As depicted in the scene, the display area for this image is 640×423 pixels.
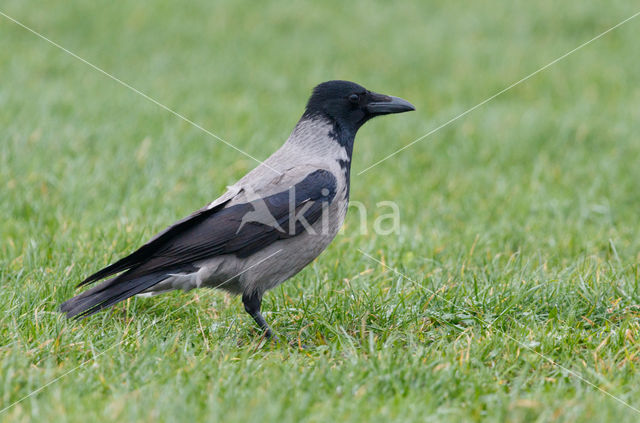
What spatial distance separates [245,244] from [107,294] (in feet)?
2.47

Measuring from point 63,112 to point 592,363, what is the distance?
→ 249 inches

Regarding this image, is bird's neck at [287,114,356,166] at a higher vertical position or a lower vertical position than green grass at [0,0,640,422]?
higher

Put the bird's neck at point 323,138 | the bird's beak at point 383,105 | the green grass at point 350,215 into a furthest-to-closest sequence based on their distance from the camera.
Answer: the bird's beak at point 383,105, the bird's neck at point 323,138, the green grass at point 350,215

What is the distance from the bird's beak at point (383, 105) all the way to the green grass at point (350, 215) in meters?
0.98

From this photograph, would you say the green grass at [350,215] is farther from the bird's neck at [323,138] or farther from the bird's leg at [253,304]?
the bird's neck at [323,138]

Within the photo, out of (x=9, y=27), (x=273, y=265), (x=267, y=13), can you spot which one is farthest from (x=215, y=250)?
(x=267, y=13)

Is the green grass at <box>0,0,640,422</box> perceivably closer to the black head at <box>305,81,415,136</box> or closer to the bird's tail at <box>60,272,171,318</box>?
the bird's tail at <box>60,272,171,318</box>

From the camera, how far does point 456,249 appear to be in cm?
518

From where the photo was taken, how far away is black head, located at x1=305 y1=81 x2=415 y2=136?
4609 millimetres

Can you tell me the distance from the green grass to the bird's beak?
983mm

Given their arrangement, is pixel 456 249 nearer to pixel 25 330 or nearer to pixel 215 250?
pixel 215 250

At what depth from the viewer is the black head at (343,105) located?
15.1 feet

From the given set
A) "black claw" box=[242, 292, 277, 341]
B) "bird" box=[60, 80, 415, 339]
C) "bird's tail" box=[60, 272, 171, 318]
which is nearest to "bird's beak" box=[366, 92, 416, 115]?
"bird" box=[60, 80, 415, 339]

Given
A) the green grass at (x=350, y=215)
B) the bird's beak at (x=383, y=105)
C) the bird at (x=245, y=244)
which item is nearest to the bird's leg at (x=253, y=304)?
the bird at (x=245, y=244)
